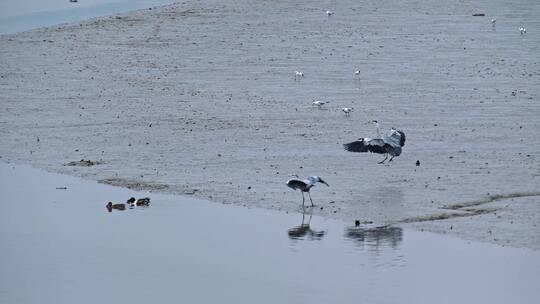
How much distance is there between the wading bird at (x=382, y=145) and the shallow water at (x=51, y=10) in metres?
18.5

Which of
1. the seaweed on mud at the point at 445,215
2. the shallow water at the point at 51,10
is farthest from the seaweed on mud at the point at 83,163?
the shallow water at the point at 51,10

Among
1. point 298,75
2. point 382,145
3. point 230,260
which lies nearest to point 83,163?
point 382,145

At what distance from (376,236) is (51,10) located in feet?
91.2

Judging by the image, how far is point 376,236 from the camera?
50.2 ft

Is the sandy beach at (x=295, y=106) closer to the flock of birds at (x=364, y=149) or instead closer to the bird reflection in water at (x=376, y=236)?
the flock of birds at (x=364, y=149)

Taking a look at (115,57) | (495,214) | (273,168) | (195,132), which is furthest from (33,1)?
(495,214)

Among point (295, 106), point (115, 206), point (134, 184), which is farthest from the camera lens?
point (295, 106)

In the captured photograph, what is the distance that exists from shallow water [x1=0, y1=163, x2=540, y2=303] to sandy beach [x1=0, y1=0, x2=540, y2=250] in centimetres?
72

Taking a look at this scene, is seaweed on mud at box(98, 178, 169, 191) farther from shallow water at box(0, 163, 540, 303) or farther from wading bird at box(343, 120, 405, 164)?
wading bird at box(343, 120, 405, 164)

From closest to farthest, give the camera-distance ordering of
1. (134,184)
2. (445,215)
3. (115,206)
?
(445,215), (115,206), (134,184)

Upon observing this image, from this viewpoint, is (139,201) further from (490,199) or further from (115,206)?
(490,199)

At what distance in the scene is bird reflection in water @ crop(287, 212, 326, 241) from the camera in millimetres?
15438

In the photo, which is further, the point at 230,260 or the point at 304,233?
the point at 304,233

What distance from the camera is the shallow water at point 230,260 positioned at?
13.1 meters
